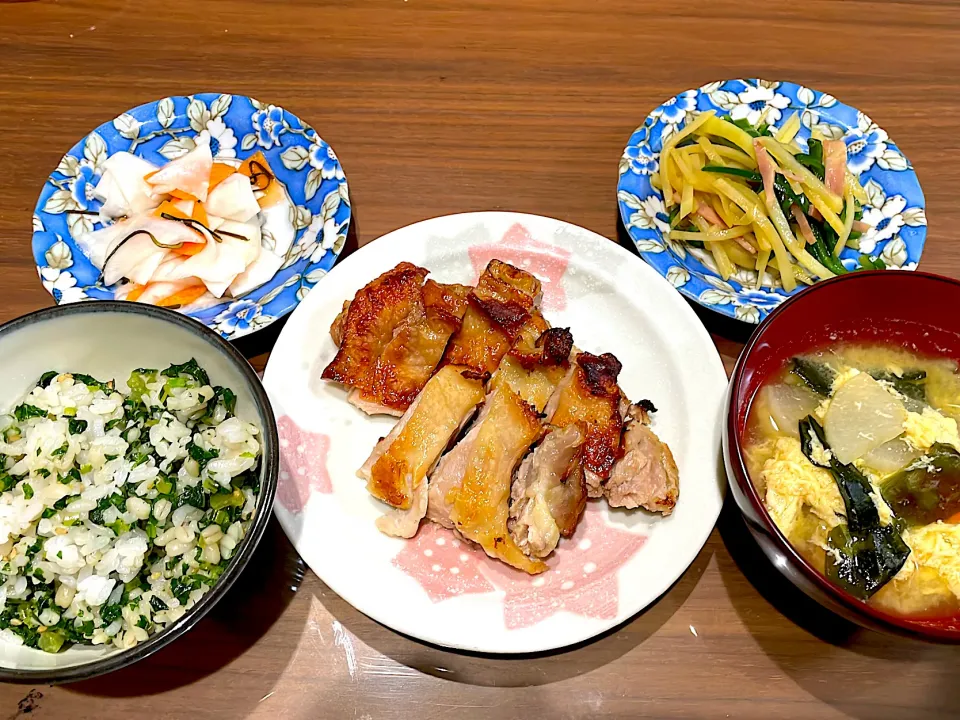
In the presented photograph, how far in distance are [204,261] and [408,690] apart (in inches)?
58.0

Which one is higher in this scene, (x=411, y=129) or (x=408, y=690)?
(x=411, y=129)

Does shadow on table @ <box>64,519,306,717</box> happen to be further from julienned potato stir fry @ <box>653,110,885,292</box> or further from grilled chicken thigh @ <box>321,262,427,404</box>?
julienned potato stir fry @ <box>653,110,885,292</box>

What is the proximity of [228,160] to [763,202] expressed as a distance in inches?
75.4

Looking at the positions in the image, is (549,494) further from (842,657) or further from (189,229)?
(189,229)

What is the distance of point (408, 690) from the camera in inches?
73.8

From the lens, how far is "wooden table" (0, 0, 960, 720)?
1864mm

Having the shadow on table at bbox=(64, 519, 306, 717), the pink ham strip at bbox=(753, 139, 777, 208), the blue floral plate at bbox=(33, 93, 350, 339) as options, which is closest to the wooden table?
the shadow on table at bbox=(64, 519, 306, 717)

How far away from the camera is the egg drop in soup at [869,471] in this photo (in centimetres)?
169

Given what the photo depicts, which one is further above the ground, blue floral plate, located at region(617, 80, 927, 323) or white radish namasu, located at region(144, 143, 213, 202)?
blue floral plate, located at region(617, 80, 927, 323)

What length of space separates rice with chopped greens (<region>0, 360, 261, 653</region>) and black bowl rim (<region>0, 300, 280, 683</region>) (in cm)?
8

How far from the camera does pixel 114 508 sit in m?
1.70

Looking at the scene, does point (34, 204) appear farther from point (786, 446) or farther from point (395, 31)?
point (786, 446)

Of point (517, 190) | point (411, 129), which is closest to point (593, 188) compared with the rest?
point (517, 190)

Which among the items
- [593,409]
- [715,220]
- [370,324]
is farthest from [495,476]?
[715,220]
